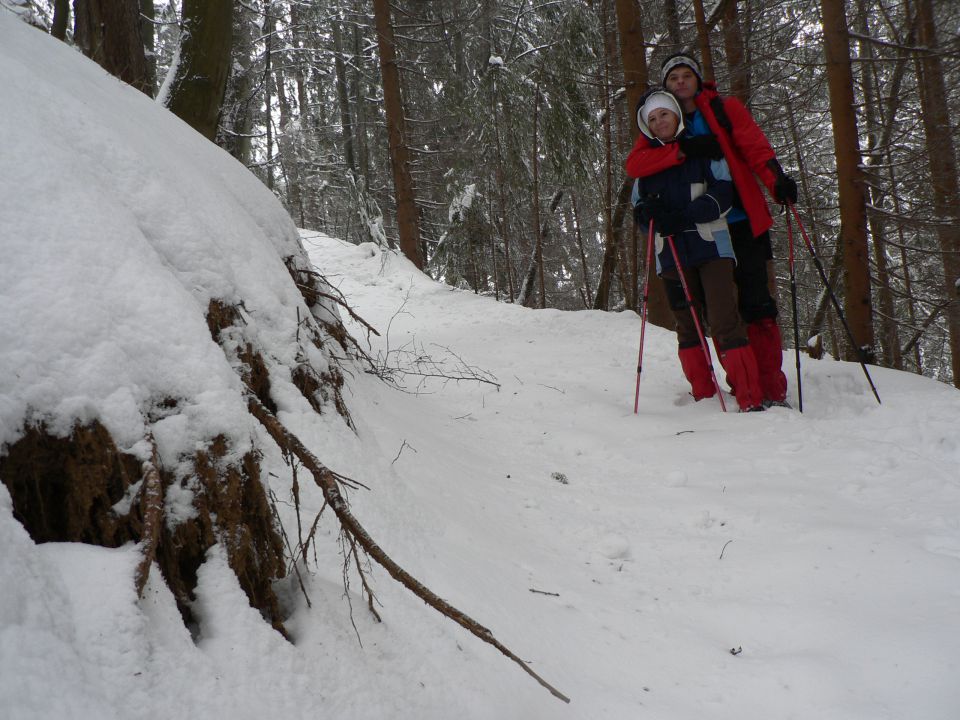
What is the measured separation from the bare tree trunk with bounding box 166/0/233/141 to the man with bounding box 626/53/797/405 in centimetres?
353

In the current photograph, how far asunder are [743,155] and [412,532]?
3.54 meters

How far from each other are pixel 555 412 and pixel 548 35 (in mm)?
8807

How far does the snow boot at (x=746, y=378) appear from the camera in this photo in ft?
12.3

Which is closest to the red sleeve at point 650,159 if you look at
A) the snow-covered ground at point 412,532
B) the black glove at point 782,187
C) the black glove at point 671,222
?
the black glove at point 671,222

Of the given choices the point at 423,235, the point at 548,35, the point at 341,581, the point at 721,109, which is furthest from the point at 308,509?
the point at 423,235

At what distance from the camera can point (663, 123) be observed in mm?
3918

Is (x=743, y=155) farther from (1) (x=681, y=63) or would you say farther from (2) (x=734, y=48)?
(2) (x=734, y=48)

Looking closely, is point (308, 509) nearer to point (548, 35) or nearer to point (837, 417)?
point (837, 417)

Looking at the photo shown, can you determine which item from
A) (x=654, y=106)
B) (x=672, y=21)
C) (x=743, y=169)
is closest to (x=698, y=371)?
(x=743, y=169)

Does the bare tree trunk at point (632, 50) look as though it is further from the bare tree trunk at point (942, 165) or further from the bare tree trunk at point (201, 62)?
the bare tree trunk at point (201, 62)

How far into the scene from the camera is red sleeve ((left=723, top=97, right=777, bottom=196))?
383 centimetres

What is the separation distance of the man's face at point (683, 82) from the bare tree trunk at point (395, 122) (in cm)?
735

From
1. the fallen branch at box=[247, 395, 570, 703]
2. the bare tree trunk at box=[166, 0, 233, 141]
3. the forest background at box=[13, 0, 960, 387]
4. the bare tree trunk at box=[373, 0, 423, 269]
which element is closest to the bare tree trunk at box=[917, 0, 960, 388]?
the forest background at box=[13, 0, 960, 387]

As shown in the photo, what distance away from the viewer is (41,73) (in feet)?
6.16
